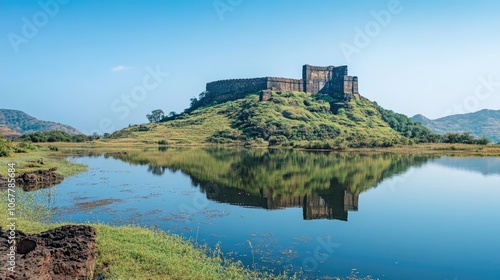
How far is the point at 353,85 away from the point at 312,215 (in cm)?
12974

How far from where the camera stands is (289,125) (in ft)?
408

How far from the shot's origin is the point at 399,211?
2820cm

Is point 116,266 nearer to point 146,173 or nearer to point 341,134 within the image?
point 146,173

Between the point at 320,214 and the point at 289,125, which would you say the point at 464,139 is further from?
the point at 320,214

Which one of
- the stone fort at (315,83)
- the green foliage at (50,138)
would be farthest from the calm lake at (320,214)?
the stone fort at (315,83)

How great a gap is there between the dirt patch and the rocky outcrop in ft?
66.0

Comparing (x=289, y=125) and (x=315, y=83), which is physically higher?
(x=315, y=83)

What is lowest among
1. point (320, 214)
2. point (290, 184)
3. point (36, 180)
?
point (320, 214)

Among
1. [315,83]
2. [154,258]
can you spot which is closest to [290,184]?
[154,258]

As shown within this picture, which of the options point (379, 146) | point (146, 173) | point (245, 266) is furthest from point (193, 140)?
point (245, 266)

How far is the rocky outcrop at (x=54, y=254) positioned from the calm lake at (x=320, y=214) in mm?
6044

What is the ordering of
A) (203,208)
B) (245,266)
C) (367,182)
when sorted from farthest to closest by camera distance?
(367,182), (203,208), (245,266)

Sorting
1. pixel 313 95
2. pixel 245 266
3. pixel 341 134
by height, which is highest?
pixel 313 95

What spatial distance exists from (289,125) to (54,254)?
11347 cm
